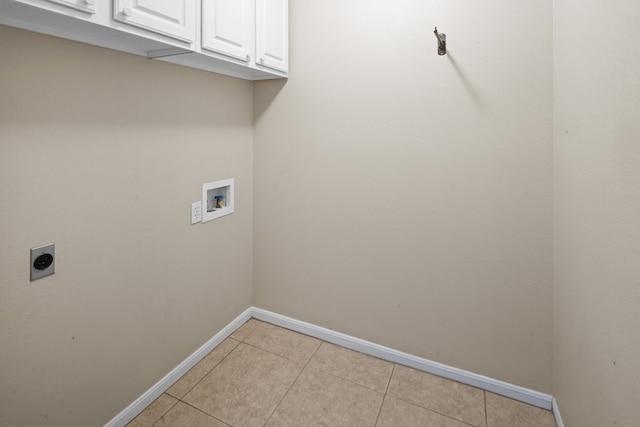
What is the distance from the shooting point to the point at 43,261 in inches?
49.6

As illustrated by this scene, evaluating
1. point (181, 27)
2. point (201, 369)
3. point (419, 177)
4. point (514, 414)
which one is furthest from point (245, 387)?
point (181, 27)

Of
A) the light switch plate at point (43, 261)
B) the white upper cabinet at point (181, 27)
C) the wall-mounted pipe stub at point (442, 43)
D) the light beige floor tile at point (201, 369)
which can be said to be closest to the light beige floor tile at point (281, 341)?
the light beige floor tile at point (201, 369)

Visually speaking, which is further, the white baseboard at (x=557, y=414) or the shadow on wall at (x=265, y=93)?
the shadow on wall at (x=265, y=93)

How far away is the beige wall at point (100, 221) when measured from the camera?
118 cm

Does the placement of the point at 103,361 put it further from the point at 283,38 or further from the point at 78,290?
the point at 283,38

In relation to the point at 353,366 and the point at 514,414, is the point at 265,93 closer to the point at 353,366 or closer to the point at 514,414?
the point at 353,366

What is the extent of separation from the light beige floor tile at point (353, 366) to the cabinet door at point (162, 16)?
1.90 metres

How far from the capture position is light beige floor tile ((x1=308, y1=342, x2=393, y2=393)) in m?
1.95

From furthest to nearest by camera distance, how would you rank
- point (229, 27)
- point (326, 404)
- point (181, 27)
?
point (326, 404), point (229, 27), point (181, 27)

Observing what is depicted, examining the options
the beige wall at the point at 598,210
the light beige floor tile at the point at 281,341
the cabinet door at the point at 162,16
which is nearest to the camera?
the beige wall at the point at 598,210

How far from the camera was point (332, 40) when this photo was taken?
2025 millimetres

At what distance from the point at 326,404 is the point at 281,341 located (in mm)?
630

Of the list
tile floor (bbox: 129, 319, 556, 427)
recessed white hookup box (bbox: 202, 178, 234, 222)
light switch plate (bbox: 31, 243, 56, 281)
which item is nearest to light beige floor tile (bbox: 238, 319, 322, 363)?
tile floor (bbox: 129, 319, 556, 427)

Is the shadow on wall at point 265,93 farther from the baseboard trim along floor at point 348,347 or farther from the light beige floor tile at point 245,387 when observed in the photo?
the light beige floor tile at point 245,387
